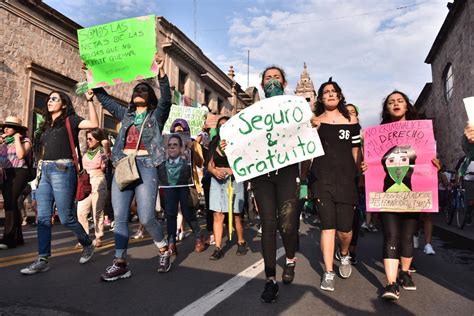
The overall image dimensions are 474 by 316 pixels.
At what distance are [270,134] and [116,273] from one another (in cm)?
192

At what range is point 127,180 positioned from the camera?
3.55m

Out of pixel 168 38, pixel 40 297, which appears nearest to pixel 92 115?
pixel 40 297

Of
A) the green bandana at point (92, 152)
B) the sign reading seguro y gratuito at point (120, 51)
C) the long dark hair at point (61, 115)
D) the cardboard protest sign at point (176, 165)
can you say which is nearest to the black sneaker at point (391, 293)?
the sign reading seguro y gratuito at point (120, 51)

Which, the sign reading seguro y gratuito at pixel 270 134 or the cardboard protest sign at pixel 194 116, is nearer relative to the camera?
the sign reading seguro y gratuito at pixel 270 134

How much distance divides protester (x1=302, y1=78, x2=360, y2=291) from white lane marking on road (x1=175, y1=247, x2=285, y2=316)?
0.81m

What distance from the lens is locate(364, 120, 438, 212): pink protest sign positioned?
346 centimetres

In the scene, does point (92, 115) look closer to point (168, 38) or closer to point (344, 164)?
point (344, 164)

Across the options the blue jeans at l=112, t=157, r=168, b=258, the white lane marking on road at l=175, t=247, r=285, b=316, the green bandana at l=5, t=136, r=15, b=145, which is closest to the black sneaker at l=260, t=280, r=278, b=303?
the white lane marking on road at l=175, t=247, r=285, b=316

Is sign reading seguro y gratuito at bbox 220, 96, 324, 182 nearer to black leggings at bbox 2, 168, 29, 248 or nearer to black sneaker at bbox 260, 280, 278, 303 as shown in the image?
black sneaker at bbox 260, 280, 278, 303

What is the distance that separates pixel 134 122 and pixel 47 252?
1.60m

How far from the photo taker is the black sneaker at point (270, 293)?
292 cm

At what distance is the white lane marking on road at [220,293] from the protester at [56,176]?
1801 mm

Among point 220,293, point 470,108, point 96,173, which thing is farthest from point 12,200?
point 470,108

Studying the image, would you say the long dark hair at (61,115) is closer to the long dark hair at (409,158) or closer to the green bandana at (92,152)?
the green bandana at (92,152)
